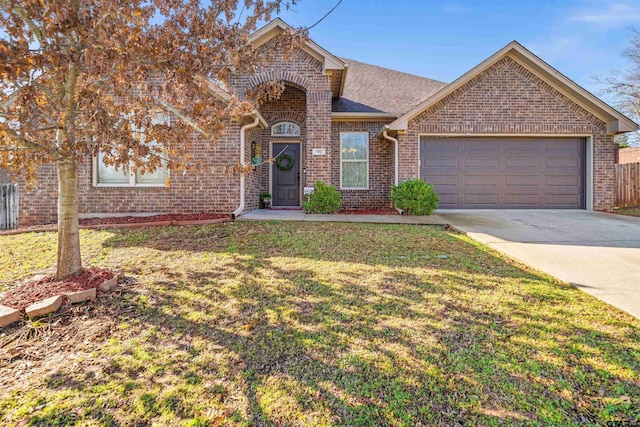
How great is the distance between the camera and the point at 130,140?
340cm

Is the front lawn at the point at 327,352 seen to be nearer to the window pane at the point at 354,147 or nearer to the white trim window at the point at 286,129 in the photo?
the window pane at the point at 354,147

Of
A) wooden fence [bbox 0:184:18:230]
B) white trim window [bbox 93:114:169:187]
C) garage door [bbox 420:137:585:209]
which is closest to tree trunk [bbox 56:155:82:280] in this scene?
white trim window [bbox 93:114:169:187]

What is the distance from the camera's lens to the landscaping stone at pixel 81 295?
320cm

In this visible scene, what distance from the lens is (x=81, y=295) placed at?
128 inches

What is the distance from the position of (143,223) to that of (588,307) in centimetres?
757

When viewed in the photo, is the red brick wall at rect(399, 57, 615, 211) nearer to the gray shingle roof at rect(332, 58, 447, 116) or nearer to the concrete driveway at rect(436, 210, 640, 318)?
the gray shingle roof at rect(332, 58, 447, 116)

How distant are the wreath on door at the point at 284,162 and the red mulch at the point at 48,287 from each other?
821cm

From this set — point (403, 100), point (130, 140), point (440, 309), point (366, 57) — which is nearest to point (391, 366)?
point (440, 309)

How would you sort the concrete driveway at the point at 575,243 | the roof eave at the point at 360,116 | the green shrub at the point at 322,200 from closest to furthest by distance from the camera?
the concrete driveway at the point at 575,243
the green shrub at the point at 322,200
the roof eave at the point at 360,116

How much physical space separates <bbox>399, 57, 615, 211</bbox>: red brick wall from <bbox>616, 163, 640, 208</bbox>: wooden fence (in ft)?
6.35

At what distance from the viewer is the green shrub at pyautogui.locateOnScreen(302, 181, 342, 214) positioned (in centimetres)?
912

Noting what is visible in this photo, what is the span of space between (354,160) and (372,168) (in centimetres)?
67

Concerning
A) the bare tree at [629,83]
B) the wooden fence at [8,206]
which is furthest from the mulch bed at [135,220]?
the bare tree at [629,83]

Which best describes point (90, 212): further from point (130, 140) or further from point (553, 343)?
point (553, 343)
